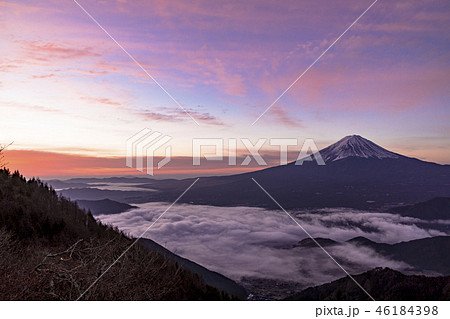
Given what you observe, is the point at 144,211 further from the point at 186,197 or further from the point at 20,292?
the point at 20,292

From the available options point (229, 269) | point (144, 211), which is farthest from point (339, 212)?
point (144, 211)

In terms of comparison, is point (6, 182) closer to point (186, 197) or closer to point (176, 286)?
point (176, 286)

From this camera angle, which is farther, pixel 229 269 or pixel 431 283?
pixel 229 269

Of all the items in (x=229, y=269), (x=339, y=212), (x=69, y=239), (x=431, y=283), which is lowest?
(x=229, y=269)

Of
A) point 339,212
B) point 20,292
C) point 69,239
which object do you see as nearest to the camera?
point 20,292

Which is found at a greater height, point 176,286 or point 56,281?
point 56,281
